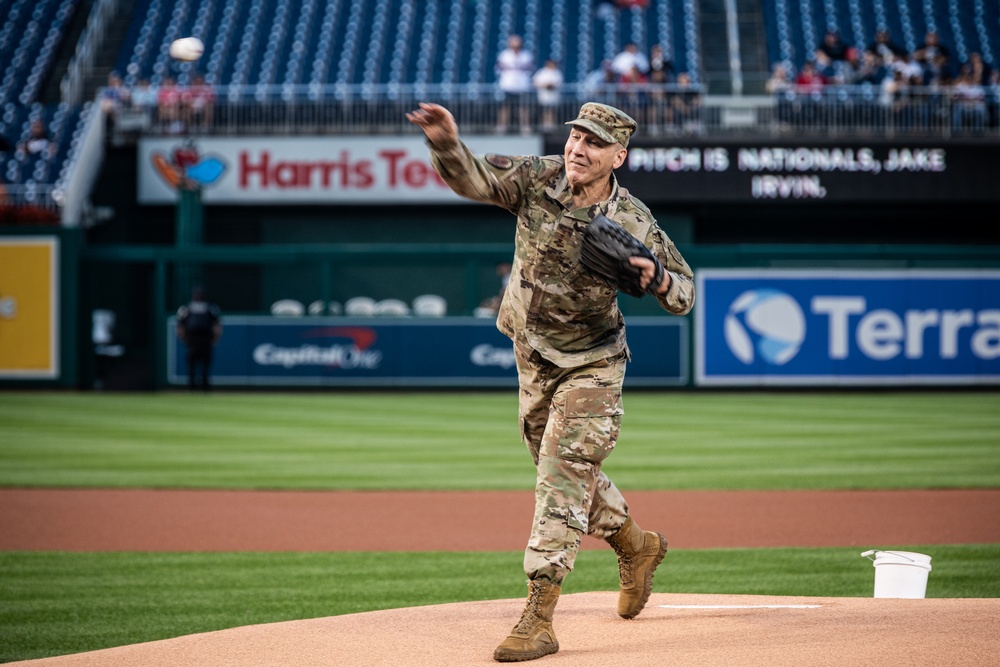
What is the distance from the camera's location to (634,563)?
521cm

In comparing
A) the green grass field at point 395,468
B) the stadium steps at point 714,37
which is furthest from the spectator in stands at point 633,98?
the green grass field at point 395,468

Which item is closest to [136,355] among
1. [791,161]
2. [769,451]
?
[791,161]

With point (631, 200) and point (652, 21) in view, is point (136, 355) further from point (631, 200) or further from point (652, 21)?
point (631, 200)

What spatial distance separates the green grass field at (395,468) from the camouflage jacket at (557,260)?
7.01 ft

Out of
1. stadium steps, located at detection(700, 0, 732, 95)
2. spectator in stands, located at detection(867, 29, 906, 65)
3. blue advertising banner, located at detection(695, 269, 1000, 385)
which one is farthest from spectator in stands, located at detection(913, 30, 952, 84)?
blue advertising banner, located at detection(695, 269, 1000, 385)

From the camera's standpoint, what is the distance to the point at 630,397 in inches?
894

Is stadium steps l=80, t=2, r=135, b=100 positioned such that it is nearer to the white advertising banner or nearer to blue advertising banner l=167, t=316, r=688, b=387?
the white advertising banner

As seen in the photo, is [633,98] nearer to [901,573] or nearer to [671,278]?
[901,573]

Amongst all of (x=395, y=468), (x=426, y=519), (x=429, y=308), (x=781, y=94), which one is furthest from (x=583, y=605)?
(x=781, y=94)

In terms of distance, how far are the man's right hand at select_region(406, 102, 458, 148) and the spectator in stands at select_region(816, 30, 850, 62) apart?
24.6 meters

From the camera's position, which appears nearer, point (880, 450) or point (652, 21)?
point (880, 450)

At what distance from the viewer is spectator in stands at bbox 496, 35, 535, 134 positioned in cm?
2595

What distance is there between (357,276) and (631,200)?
23.3m

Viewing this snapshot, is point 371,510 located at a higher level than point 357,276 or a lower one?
lower
